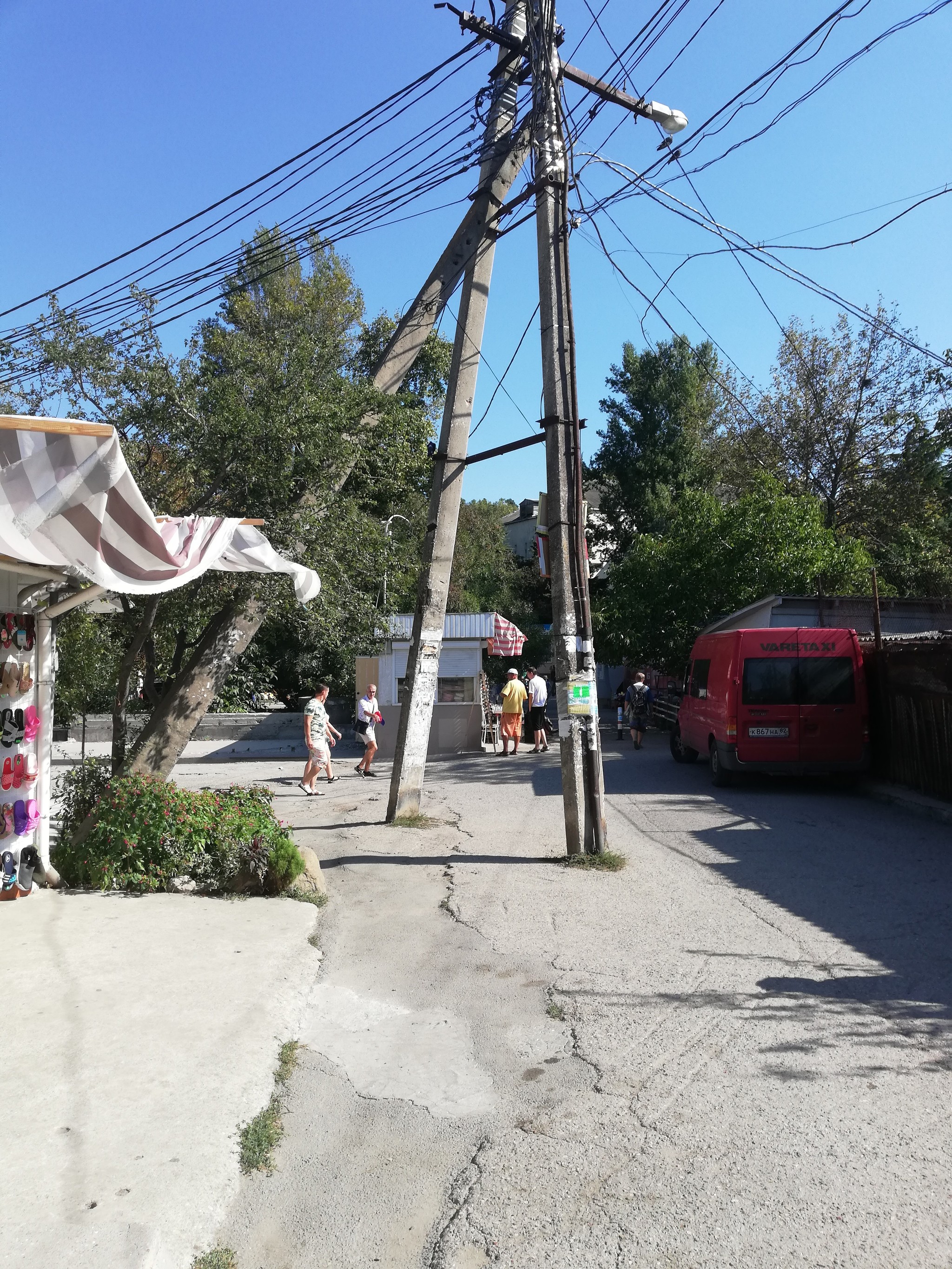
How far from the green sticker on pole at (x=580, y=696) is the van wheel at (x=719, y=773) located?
561 cm

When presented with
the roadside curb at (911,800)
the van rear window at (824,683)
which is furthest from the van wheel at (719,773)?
the roadside curb at (911,800)

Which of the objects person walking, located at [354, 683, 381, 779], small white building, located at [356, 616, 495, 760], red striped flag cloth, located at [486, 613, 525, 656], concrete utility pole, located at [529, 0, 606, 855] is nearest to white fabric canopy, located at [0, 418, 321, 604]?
concrete utility pole, located at [529, 0, 606, 855]

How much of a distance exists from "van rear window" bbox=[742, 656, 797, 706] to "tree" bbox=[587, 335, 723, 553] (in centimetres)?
2627

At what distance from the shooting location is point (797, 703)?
13.2m

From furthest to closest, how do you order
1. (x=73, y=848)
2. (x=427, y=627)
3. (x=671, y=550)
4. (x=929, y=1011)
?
1. (x=671, y=550)
2. (x=427, y=627)
3. (x=73, y=848)
4. (x=929, y=1011)

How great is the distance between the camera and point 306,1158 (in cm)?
376

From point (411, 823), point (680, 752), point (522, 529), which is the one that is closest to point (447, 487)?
point (411, 823)

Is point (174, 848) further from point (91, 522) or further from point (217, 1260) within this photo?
point (217, 1260)

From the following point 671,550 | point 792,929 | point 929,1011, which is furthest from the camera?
point 671,550

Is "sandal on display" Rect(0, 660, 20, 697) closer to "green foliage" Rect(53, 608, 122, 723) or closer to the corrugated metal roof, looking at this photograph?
"green foliage" Rect(53, 608, 122, 723)

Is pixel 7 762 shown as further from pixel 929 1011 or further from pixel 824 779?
pixel 824 779

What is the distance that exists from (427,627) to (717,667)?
520cm

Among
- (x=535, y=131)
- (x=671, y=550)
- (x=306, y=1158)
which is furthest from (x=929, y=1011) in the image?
(x=671, y=550)

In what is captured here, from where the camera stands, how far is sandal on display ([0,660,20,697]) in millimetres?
7148
